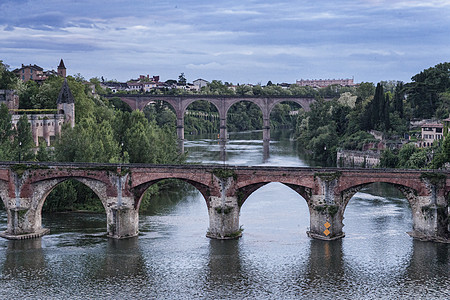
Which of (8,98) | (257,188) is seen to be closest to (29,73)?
(8,98)

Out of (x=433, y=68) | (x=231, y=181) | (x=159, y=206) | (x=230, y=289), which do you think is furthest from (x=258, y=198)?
(x=433, y=68)

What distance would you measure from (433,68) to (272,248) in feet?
251

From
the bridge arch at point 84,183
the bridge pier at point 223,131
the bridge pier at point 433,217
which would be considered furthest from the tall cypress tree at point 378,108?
the bridge arch at point 84,183


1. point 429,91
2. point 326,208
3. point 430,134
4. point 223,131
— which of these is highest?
point 429,91

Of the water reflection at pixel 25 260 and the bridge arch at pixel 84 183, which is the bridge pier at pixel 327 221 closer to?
the bridge arch at pixel 84 183

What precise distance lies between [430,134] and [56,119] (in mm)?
52916

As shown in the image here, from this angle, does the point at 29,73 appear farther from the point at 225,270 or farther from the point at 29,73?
the point at 225,270

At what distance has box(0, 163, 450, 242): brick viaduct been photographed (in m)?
54.8

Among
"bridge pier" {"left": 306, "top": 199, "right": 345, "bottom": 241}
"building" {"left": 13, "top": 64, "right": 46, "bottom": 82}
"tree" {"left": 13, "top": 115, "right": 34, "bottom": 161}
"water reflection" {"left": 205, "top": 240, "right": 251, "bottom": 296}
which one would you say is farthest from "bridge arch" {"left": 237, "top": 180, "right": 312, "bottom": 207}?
"building" {"left": 13, "top": 64, "right": 46, "bottom": 82}

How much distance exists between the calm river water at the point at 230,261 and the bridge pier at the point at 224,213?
1.23 metres

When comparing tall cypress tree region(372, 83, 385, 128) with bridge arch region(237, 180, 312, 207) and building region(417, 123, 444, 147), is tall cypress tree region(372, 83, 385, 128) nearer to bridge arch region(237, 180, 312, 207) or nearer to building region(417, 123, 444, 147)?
building region(417, 123, 444, 147)

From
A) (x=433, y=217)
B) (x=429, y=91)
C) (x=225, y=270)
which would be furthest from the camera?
(x=429, y=91)

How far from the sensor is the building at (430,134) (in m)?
94.1

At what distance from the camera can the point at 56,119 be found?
96875mm
